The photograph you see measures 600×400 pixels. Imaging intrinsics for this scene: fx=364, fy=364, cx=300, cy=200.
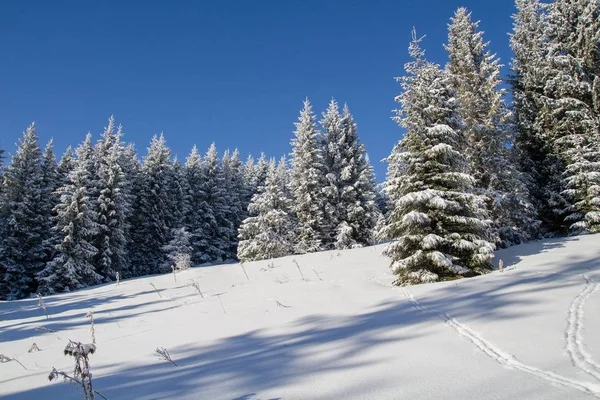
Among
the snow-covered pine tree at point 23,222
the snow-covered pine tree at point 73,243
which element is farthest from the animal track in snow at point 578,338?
the snow-covered pine tree at point 23,222

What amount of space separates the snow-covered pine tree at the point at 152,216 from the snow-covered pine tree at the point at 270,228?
1309 centimetres

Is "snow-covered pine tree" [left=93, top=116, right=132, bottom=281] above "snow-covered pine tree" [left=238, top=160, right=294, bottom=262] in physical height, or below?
above

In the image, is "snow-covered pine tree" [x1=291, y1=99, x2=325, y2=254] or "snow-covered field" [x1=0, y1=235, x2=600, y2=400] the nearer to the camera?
"snow-covered field" [x1=0, y1=235, x2=600, y2=400]

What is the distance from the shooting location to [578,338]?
3785mm

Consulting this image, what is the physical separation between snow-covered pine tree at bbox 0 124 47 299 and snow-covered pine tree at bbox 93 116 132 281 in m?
4.34

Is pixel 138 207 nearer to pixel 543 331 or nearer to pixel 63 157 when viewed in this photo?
pixel 63 157

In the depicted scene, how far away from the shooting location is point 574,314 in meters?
4.67

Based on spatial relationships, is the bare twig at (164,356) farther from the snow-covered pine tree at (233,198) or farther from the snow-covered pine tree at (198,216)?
the snow-covered pine tree at (233,198)

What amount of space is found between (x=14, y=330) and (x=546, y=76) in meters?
24.8

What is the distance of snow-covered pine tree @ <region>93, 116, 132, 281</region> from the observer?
29.5 metres

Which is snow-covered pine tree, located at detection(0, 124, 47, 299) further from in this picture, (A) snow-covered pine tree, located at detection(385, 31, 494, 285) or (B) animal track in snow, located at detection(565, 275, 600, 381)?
(B) animal track in snow, located at detection(565, 275, 600, 381)

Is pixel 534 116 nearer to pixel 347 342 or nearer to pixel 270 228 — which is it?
pixel 270 228

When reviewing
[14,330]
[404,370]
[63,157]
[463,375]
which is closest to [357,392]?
A: [404,370]

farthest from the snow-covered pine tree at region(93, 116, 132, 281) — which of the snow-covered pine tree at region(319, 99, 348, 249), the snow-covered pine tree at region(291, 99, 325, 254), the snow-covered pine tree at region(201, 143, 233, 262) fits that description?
the snow-covered pine tree at region(319, 99, 348, 249)
